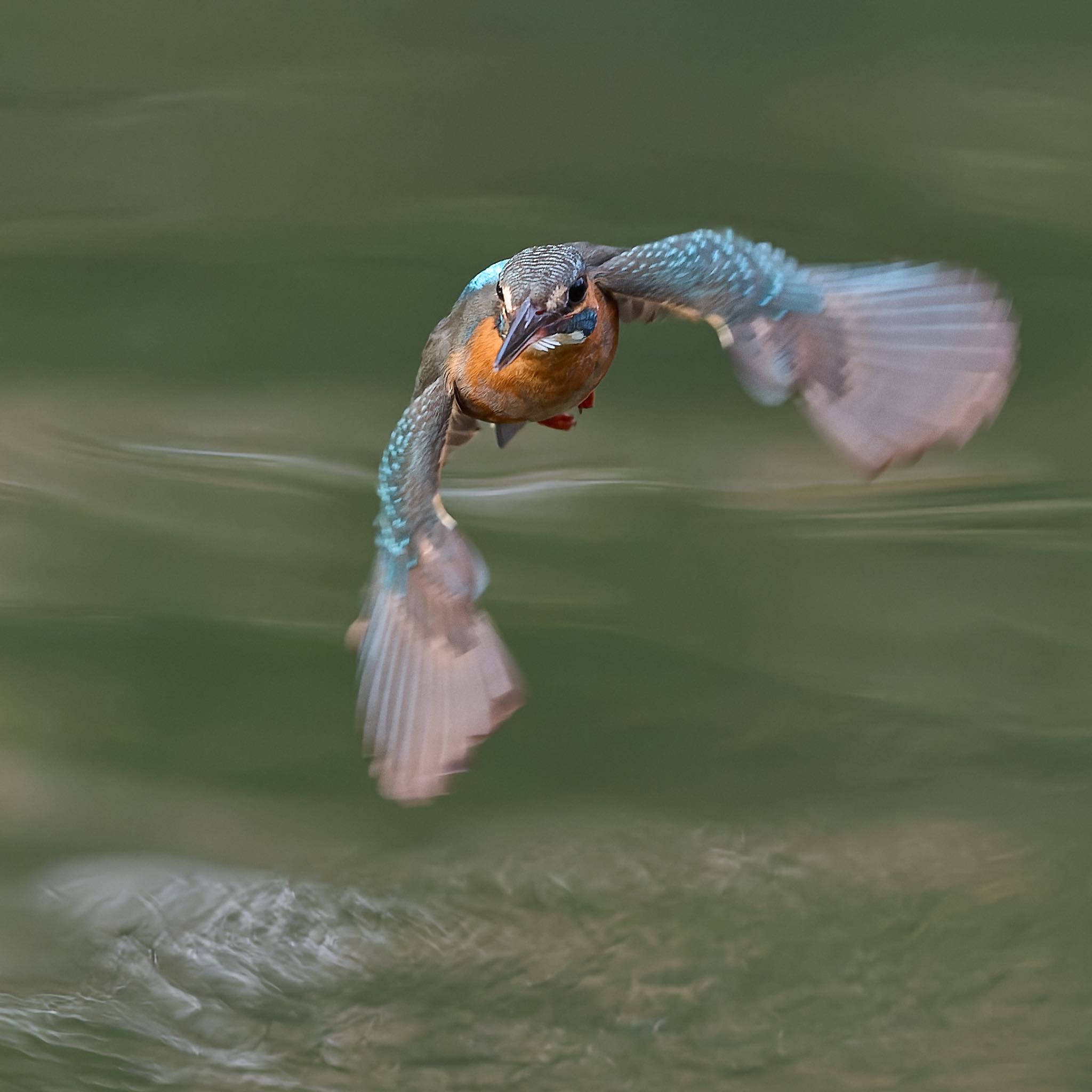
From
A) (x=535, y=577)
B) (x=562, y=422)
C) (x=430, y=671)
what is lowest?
(x=535, y=577)

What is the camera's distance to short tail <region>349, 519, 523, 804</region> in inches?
33.4

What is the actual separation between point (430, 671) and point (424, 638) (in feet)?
0.11

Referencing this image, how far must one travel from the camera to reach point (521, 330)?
0.79 metres

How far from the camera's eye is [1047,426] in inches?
74.7

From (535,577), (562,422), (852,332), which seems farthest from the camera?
(535,577)

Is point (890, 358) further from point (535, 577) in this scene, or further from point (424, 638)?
point (535, 577)

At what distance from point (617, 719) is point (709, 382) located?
0.48 meters

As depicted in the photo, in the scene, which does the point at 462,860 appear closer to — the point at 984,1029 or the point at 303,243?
the point at 984,1029

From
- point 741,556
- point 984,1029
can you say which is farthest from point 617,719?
point 984,1029

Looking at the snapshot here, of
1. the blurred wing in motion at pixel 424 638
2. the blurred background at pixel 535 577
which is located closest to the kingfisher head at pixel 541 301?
the blurred wing in motion at pixel 424 638

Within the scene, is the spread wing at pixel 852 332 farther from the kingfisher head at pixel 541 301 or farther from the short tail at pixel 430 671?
the short tail at pixel 430 671

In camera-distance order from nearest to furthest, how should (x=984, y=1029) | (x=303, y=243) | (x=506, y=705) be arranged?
(x=506, y=705), (x=984, y=1029), (x=303, y=243)

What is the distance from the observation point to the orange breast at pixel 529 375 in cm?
86

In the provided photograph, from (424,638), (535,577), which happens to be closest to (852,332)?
(424,638)
